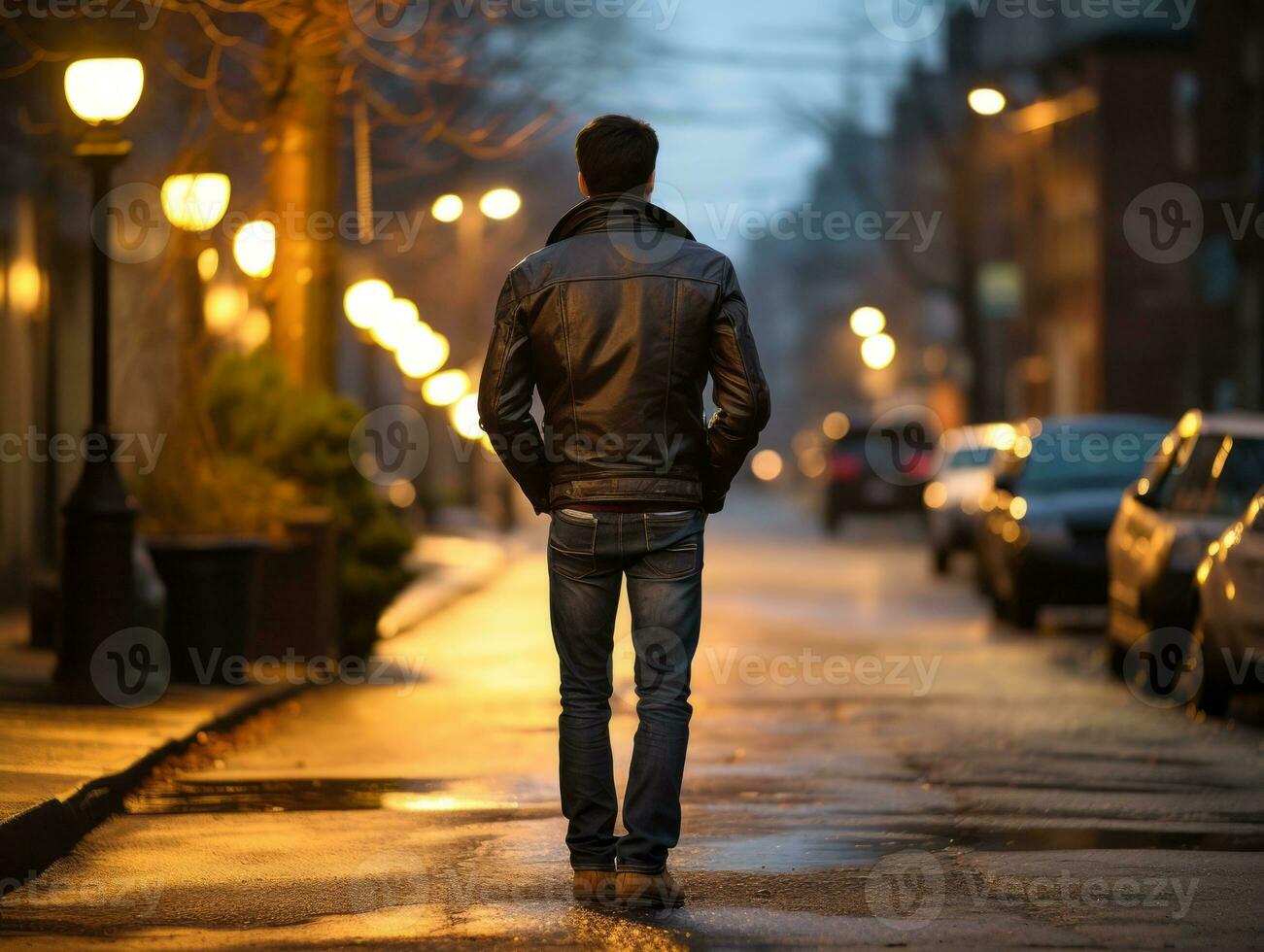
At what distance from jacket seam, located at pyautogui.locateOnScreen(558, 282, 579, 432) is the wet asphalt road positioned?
4.39 feet

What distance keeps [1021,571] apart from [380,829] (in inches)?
413

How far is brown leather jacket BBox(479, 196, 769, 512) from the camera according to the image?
6.43 m

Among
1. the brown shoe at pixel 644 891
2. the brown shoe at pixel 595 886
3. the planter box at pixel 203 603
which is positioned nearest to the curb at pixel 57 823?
the brown shoe at pixel 595 886

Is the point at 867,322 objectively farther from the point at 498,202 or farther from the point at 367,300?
the point at 367,300

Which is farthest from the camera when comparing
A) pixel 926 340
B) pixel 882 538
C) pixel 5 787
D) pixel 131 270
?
pixel 926 340

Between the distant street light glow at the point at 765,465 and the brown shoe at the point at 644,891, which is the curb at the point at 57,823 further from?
the distant street light glow at the point at 765,465

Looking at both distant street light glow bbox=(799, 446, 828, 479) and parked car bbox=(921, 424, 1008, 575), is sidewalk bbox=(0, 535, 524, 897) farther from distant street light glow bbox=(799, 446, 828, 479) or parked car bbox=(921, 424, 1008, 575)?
distant street light glow bbox=(799, 446, 828, 479)

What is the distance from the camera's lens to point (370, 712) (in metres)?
12.1

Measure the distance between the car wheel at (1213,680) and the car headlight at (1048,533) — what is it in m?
5.74

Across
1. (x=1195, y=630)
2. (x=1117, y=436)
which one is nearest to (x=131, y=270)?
(x=1117, y=436)

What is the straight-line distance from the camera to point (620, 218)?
6559 mm

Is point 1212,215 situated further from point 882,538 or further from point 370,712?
point 370,712

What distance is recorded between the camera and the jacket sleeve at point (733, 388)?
6398 millimetres

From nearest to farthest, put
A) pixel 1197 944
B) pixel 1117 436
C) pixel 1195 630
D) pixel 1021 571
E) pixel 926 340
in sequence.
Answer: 1. pixel 1197 944
2. pixel 1195 630
3. pixel 1021 571
4. pixel 1117 436
5. pixel 926 340
